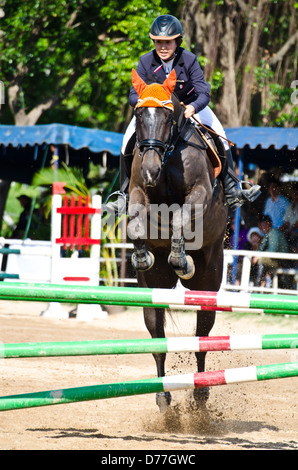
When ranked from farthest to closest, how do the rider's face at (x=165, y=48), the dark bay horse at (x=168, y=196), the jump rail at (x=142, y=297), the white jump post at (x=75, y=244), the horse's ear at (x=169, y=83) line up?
the white jump post at (x=75, y=244)
the rider's face at (x=165, y=48)
the horse's ear at (x=169, y=83)
the dark bay horse at (x=168, y=196)
the jump rail at (x=142, y=297)

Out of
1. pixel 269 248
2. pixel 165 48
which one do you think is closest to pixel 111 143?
pixel 269 248

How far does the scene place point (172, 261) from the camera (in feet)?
15.4

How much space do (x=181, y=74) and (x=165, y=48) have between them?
249 mm

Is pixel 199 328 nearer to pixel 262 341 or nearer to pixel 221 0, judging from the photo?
pixel 262 341

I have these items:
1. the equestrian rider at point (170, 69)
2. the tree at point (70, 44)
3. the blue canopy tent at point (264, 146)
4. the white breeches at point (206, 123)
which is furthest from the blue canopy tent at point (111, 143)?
Answer: the equestrian rider at point (170, 69)

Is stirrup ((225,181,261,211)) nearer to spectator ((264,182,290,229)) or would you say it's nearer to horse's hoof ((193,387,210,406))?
horse's hoof ((193,387,210,406))

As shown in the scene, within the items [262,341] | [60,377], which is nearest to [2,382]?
[60,377]

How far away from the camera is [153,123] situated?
15.0 ft

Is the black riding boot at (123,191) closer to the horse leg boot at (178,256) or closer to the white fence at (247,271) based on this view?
the horse leg boot at (178,256)

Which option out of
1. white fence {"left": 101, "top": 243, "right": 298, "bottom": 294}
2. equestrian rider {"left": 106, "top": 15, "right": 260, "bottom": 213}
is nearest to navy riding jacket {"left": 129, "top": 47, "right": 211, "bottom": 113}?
equestrian rider {"left": 106, "top": 15, "right": 260, "bottom": 213}

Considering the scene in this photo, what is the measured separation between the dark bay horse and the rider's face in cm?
29

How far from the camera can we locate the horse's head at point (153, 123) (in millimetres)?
4453

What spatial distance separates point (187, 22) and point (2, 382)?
11102mm

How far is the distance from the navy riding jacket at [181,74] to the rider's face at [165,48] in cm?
8
